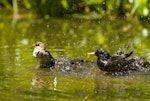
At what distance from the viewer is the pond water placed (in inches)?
221

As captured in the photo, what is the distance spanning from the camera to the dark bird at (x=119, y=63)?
6938 mm

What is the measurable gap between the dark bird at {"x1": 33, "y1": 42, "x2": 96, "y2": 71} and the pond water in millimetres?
149

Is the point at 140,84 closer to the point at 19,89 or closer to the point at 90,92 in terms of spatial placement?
the point at 90,92

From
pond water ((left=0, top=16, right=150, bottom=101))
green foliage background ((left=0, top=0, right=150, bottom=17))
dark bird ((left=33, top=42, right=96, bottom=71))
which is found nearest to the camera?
pond water ((left=0, top=16, right=150, bottom=101))

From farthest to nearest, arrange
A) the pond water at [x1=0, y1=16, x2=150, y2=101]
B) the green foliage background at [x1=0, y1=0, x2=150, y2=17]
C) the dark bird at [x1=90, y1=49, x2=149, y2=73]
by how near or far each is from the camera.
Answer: the green foliage background at [x1=0, y1=0, x2=150, y2=17] → the dark bird at [x1=90, y1=49, x2=149, y2=73] → the pond water at [x1=0, y1=16, x2=150, y2=101]

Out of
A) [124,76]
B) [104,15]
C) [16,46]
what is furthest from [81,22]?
[124,76]

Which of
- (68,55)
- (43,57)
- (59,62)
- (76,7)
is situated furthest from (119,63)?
(76,7)

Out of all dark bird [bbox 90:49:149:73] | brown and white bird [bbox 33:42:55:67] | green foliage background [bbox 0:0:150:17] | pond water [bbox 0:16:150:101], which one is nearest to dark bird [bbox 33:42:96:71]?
brown and white bird [bbox 33:42:55:67]

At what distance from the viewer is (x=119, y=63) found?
6941mm

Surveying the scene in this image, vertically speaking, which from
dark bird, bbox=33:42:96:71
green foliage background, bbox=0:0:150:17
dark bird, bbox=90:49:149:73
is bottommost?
dark bird, bbox=90:49:149:73

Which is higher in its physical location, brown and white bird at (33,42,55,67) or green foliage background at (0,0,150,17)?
green foliage background at (0,0,150,17)

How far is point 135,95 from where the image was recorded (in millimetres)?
5527

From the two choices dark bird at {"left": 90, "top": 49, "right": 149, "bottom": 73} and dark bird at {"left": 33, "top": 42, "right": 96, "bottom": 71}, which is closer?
dark bird at {"left": 90, "top": 49, "right": 149, "bottom": 73}

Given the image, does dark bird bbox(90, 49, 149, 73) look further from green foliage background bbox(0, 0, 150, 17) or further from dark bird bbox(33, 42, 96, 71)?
green foliage background bbox(0, 0, 150, 17)
